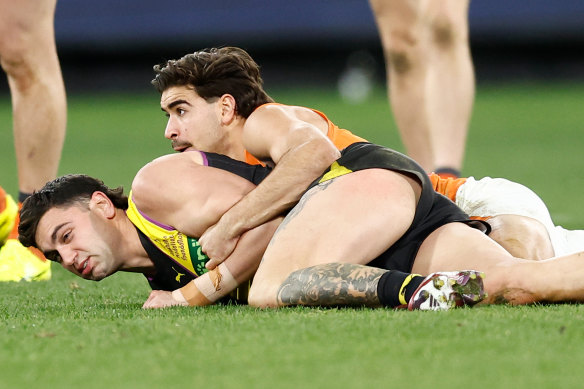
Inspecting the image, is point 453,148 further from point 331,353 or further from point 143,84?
point 143,84

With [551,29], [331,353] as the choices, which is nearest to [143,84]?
[551,29]

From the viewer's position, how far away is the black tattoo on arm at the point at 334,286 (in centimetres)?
310

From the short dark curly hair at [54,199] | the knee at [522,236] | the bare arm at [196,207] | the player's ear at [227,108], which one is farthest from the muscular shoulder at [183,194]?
the knee at [522,236]

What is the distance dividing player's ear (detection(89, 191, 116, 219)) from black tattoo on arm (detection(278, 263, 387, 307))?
0.83 meters

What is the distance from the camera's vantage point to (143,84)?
1627 centimetres

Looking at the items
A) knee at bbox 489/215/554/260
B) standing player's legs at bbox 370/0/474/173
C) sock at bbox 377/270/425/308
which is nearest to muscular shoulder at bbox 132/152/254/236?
sock at bbox 377/270/425/308

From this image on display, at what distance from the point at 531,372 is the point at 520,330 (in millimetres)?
431

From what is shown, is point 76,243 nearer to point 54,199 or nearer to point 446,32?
point 54,199

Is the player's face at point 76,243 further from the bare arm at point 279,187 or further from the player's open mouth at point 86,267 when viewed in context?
the bare arm at point 279,187

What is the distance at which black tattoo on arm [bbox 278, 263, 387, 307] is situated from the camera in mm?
3102

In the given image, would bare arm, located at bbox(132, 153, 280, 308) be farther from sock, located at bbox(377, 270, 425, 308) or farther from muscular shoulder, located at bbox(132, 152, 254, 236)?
sock, located at bbox(377, 270, 425, 308)

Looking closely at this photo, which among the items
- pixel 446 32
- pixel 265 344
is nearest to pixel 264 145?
pixel 265 344

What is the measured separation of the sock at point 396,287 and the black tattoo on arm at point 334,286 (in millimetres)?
19

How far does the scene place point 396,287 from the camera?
10.1 feet
